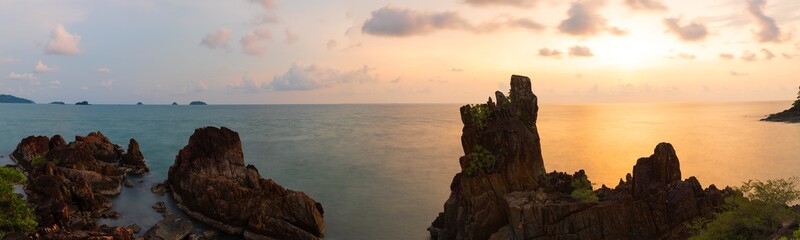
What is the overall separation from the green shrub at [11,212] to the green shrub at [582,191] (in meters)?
52.5

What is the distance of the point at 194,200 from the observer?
200ft

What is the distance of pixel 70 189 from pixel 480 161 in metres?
53.4

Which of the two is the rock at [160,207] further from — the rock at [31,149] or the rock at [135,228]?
the rock at [31,149]

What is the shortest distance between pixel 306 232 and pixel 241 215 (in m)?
8.68

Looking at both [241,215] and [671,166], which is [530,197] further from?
[241,215]

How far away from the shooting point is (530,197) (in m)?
44.2

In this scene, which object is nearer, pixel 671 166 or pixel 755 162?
pixel 671 166

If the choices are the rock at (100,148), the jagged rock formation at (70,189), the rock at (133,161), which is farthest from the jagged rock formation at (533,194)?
the rock at (100,148)

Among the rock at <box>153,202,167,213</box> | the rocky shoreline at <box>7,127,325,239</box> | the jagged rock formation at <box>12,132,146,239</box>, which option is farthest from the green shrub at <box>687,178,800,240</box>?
the rock at <box>153,202,167,213</box>

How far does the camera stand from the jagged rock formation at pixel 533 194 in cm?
3991

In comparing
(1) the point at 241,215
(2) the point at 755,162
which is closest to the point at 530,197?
(1) the point at 241,215

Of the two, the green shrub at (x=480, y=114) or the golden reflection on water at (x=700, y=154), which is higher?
the green shrub at (x=480, y=114)

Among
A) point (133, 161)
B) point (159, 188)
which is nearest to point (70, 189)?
point (159, 188)

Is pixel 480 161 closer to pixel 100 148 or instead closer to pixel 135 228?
pixel 135 228
